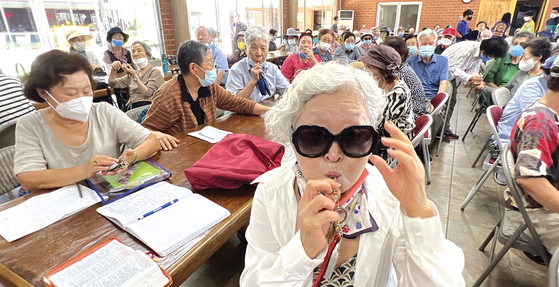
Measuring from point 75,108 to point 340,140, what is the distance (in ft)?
4.85

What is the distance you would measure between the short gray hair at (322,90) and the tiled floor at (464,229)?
145 centimetres

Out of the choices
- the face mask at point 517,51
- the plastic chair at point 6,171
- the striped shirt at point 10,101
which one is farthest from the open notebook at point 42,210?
the face mask at point 517,51

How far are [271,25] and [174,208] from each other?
392 inches

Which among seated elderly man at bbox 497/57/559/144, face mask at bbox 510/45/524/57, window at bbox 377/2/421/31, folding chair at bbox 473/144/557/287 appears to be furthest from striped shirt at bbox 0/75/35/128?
window at bbox 377/2/421/31

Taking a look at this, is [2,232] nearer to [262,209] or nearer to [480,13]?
[262,209]

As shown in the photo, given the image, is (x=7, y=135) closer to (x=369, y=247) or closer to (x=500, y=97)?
(x=369, y=247)

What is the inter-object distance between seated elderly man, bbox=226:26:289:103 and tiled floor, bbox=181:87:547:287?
5.16 feet

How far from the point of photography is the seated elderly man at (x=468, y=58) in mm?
3977

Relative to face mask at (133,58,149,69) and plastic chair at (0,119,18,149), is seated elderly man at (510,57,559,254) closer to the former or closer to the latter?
plastic chair at (0,119,18,149)

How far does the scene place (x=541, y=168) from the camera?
1353 millimetres

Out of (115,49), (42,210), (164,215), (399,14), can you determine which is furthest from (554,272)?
(399,14)

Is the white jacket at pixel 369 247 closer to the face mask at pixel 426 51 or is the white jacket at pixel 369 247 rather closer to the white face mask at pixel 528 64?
the white face mask at pixel 528 64

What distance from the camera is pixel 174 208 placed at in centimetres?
123

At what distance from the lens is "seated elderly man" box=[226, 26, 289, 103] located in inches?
120
